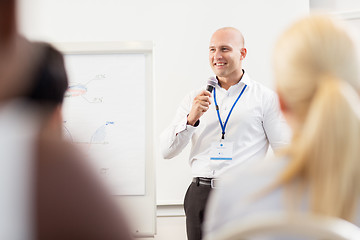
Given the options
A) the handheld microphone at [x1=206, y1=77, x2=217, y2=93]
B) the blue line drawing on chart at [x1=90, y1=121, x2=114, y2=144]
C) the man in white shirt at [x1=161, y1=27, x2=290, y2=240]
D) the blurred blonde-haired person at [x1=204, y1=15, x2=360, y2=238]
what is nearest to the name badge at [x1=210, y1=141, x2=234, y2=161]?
the man in white shirt at [x1=161, y1=27, x2=290, y2=240]

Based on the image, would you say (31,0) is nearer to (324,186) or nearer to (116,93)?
(324,186)

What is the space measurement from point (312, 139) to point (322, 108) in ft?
0.26

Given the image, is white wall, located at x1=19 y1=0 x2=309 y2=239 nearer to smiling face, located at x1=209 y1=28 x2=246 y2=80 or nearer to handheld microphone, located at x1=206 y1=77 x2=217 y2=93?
smiling face, located at x1=209 y1=28 x2=246 y2=80

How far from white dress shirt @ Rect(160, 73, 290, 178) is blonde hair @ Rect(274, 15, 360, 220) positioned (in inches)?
80.2

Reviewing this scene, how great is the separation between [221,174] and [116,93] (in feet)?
3.42

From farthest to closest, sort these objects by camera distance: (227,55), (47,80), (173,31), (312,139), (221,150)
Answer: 1. (173,31)
2. (227,55)
3. (221,150)
4. (312,139)
5. (47,80)

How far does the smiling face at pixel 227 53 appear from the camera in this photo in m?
3.49

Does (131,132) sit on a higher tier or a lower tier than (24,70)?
lower

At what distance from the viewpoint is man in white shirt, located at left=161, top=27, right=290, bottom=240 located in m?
3.25

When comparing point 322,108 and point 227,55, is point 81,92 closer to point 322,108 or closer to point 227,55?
point 227,55

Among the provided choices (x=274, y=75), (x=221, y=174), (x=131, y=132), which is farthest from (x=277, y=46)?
(x=131, y=132)

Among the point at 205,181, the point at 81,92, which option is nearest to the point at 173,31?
the point at 81,92

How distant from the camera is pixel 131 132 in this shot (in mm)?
3699

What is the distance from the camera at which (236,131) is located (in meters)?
3.28
